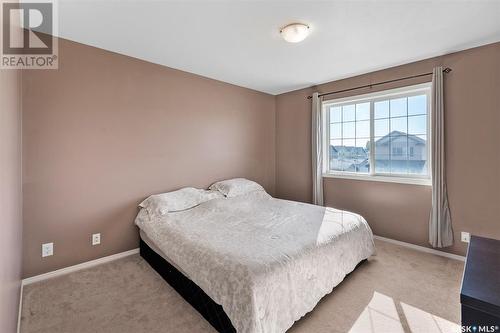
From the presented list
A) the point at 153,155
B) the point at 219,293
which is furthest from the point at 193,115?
the point at 219,293

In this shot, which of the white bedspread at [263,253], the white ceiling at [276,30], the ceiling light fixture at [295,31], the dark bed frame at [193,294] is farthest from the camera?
the ceiling light fixture at [295,31]

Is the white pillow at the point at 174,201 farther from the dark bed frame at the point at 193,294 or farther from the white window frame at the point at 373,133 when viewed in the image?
the white window frame at the point at 373,133

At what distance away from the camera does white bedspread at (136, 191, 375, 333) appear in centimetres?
152

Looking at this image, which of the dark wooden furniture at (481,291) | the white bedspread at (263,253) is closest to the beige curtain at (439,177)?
the white bedspread at (263,253)

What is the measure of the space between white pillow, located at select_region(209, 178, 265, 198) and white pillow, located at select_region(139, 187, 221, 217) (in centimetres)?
28

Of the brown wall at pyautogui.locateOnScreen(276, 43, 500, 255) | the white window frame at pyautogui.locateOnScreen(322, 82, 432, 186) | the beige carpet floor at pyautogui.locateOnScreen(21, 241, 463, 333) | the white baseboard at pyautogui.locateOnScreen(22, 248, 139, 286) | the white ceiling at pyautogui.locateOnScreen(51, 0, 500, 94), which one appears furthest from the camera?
the white window frame at pyautogui.locateOnScreen(322, 82, 432, 186)

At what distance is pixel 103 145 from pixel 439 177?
4012mm

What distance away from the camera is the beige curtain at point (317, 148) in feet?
13.1

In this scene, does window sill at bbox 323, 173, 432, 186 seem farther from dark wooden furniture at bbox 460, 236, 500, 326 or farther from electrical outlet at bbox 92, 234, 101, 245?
electrical outlet at bbox 92, 234, 101, 245

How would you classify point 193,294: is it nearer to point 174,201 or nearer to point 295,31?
point 174,201

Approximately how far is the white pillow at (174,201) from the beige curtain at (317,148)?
70.4 inches

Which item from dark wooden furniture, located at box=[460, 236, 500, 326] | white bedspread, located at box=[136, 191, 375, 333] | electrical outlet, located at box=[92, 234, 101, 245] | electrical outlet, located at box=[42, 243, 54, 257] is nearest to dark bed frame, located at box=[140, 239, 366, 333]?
white bedspread, located at box=[136, 191, 375, 333]

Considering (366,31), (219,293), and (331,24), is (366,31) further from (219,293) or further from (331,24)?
(219,293)

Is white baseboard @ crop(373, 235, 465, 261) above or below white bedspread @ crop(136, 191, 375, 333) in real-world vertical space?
below
